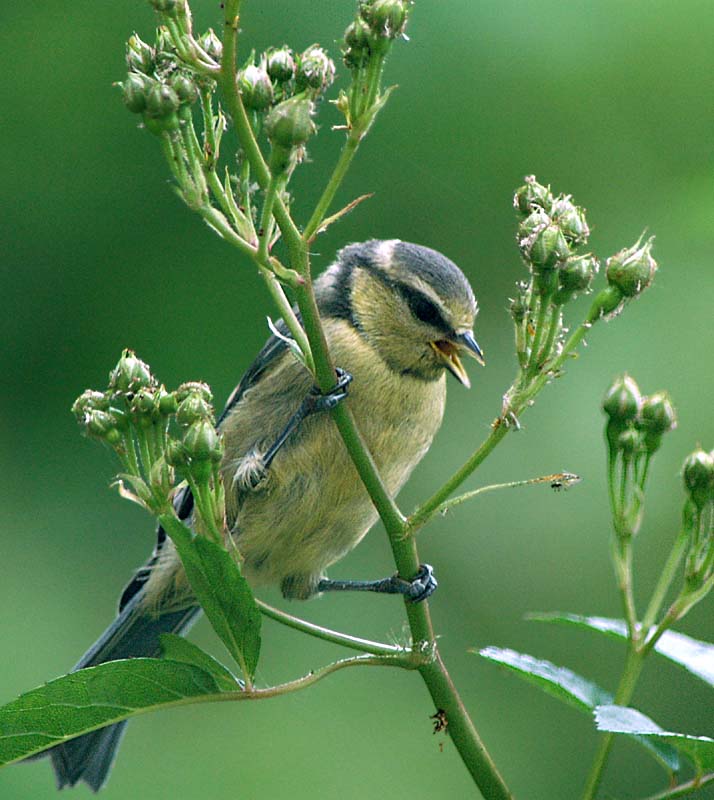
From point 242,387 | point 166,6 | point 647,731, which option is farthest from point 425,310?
point 647,731

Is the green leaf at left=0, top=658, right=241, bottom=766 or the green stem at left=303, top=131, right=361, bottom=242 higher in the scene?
the green stem at left=303, top=131, right=361, bottom=242

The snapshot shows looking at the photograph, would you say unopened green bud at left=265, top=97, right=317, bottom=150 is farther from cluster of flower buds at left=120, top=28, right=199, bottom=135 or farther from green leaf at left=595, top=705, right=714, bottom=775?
green leaf at left=595, top=705, right=714, bottom=775

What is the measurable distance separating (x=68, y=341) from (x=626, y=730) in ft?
7.44

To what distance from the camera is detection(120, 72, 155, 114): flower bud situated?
1.57 meters

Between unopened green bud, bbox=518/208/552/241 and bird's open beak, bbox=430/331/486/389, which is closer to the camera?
unopened green bud, bbox=518/208/552/241

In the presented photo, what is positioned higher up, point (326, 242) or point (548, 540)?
point (326, 242)

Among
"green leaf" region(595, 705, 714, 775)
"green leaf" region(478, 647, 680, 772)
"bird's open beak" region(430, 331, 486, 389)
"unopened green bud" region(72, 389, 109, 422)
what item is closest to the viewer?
"green leaf" region(595, 705, 714, 775)

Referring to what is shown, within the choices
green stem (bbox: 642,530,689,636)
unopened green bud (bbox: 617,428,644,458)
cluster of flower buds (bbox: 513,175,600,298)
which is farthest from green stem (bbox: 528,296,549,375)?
green stem (bbox: 642,530,689,636)

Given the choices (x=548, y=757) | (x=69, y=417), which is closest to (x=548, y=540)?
(x=548, y=757)

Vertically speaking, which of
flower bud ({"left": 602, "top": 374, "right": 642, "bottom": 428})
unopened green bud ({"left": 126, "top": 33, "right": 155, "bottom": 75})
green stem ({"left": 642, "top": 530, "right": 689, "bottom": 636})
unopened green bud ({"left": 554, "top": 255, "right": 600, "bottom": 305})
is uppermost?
unopened green bud ({"left": 126, "top": 33, "right": 155, "bottom": 75})

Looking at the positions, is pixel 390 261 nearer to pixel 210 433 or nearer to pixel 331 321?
pixel 331 321

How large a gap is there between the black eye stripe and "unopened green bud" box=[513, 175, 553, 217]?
1.19 m

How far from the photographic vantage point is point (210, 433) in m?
1.63

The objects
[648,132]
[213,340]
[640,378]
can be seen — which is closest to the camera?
[640,378]
